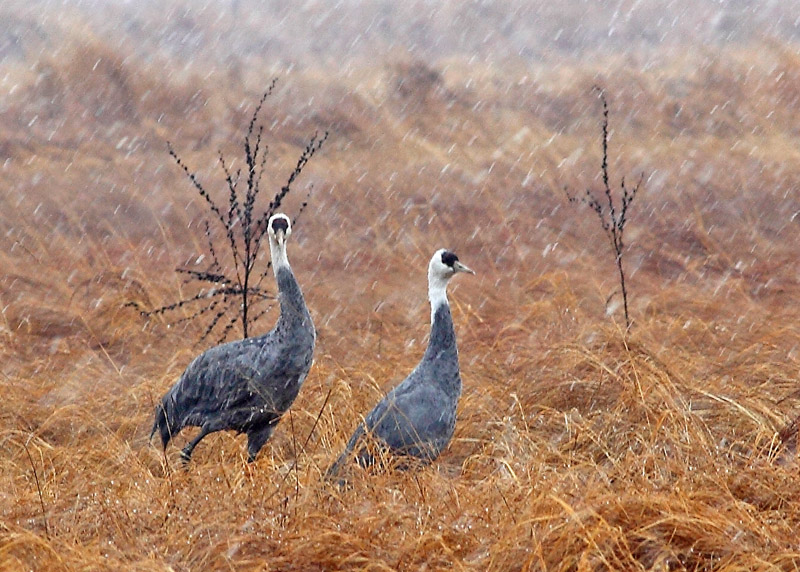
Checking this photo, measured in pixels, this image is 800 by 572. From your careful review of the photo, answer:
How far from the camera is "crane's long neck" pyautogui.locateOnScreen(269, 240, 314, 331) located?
5480mm

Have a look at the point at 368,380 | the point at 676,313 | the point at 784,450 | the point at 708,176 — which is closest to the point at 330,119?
the point at 708,176

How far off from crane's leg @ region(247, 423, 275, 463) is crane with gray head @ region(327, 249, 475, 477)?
614 millimetres

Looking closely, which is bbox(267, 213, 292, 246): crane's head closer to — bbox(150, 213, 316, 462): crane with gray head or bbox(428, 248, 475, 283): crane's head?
bbox(150, 213, 316, 462): crane with gray head

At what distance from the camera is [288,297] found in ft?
18.1

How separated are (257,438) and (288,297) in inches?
28.3

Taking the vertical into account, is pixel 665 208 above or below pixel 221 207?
above

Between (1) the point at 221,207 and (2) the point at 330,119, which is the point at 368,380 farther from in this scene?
(2) the point at 330,119

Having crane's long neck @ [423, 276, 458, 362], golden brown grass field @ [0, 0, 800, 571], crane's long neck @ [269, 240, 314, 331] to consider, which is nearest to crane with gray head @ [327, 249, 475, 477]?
crane's long neck @ [423, 276, 458, 362]

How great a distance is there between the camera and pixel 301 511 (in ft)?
13.1

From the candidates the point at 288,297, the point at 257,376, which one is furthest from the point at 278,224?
the point at 257,376

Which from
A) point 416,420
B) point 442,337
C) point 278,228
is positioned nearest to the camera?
point 416,420

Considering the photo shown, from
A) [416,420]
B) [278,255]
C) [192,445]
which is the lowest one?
[192,445]

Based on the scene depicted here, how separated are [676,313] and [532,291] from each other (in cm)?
132

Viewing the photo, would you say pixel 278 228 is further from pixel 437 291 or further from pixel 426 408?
pixel 426 408
